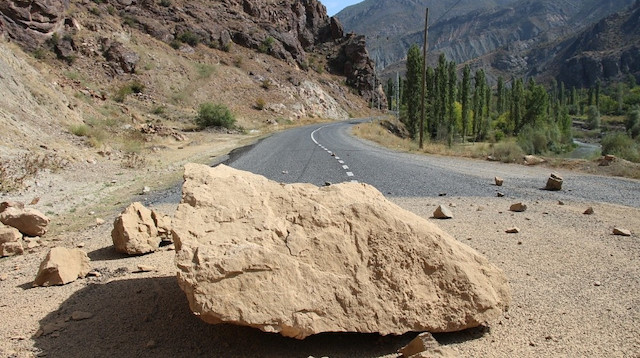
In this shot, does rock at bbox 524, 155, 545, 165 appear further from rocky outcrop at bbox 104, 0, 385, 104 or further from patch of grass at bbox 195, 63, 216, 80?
rocky outcrop at bbox 104, 0, 385, 104

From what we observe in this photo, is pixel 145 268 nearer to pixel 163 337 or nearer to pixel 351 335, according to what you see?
pixel 163 337

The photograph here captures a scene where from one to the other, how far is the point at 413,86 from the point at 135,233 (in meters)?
48.4

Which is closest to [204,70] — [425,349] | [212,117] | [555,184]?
[212,117]

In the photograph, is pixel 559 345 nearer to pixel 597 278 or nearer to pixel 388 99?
pixel 597 278

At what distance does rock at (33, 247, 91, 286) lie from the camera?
395cm

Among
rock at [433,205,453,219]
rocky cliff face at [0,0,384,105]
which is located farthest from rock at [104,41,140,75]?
rock at [433,205,453,219]

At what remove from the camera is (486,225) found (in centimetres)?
590

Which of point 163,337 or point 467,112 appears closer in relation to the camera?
point 163,337

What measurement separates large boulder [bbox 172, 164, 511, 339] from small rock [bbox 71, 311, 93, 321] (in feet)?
3.45

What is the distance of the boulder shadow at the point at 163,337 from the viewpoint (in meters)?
2.91

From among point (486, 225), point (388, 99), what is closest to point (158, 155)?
point (486, 225)

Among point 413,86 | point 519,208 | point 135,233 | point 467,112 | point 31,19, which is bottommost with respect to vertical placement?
point 519,208

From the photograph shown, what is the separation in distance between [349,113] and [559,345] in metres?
73.2

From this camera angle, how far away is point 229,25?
6606 cm
